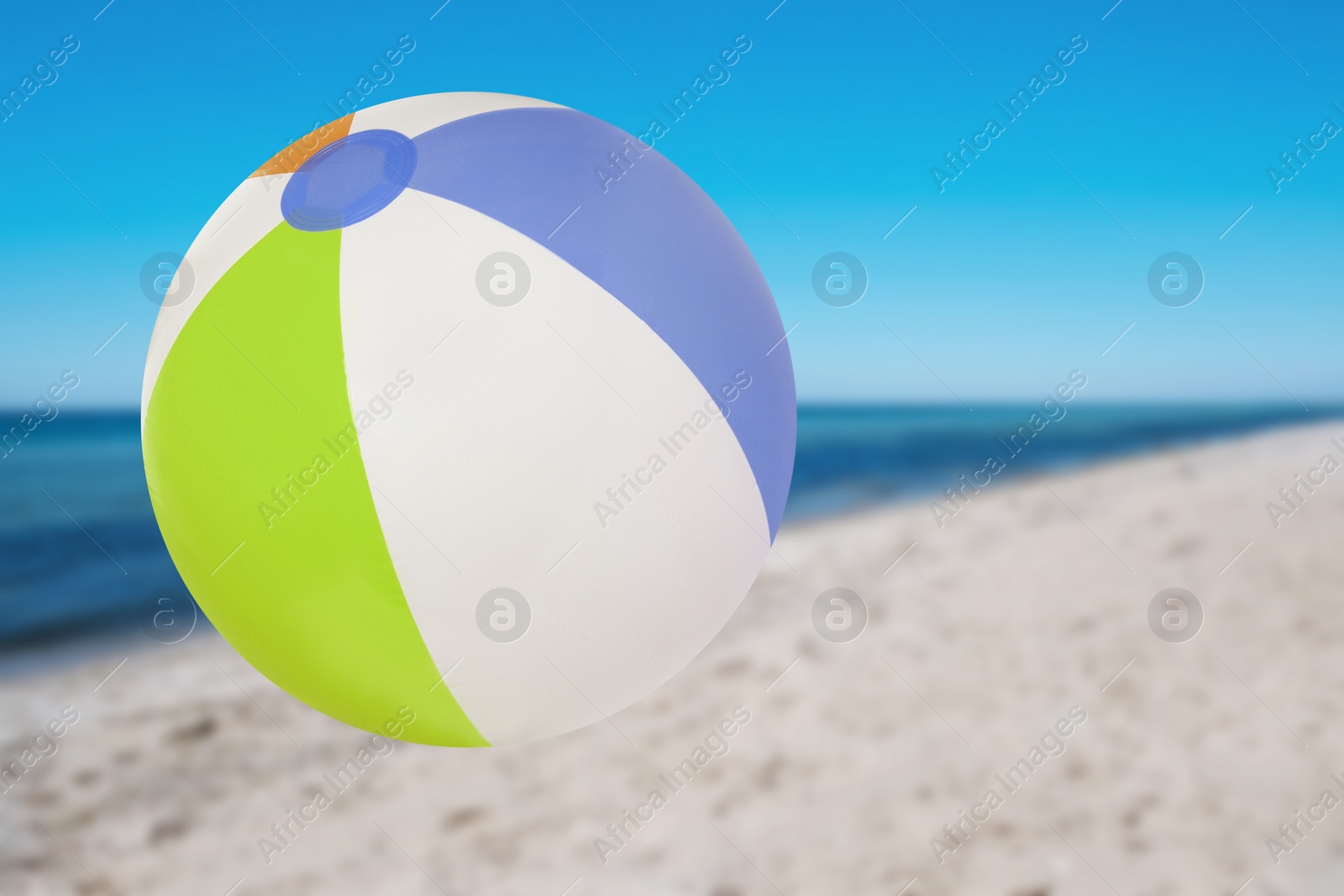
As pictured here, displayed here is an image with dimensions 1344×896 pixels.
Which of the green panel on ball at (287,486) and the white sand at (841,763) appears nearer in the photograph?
the green panel on ball at (287,486)

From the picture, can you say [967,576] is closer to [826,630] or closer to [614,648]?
[826,630]

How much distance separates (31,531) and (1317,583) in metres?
8.98

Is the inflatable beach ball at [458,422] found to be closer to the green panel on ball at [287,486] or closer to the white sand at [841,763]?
the green panel on ball at [287,486]

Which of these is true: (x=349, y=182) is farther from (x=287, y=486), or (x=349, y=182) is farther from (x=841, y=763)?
(x=841, y=763)

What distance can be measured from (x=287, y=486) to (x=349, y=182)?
761 mm

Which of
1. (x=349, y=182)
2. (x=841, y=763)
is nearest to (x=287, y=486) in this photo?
(x=349, y=182)

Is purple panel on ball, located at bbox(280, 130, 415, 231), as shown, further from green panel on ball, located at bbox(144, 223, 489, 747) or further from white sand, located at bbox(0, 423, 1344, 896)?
white sand, located at bbox(0, 423, 1344, 896)

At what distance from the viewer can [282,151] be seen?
2.48 meters

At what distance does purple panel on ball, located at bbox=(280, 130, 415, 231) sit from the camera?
2.17 m

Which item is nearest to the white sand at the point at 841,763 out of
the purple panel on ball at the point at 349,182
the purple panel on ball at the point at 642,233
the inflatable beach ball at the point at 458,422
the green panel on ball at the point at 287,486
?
the inflatable beach ball at the point at 458,422

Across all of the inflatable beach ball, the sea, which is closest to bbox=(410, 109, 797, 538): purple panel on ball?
the inflatable beach ball

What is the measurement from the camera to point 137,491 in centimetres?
979

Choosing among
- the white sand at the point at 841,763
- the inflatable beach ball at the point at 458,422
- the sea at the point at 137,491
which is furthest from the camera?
the sea at the point at 137,491

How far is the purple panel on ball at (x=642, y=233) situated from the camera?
2.19m
